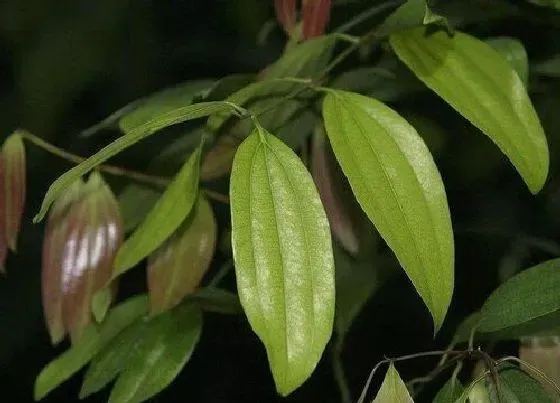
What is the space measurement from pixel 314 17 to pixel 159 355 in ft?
0.72

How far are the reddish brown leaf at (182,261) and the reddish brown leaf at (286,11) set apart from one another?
12 centimetres

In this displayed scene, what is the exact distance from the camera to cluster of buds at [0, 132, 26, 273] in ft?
1.90

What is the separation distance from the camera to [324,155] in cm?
60

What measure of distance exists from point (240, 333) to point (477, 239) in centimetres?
29

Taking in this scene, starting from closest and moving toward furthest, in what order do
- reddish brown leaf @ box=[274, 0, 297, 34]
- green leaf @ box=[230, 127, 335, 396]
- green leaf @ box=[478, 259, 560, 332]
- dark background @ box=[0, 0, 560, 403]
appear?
green leaf @ box=[230, 127, 335, 396]
green leaf @ box=[478, 259, 560, 332]
reddish brown leaf @ box=[274, 0, 297, 34]
dark background @ box=[0, 0, 560, 403]

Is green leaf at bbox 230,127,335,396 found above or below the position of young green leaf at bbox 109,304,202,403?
above

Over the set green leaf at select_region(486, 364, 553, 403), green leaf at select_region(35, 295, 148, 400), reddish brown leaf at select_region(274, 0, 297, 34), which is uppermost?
reddish brown leaf at select_region(274, 0, 297, 34)

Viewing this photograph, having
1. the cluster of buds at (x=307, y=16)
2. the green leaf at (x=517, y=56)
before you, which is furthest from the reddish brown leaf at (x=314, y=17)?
the green leaf at (x=517, y=56)

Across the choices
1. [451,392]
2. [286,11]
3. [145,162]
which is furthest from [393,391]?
[145,162]

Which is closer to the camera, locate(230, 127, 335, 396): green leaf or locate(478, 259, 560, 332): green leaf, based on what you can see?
locate(230, 127, 335, 396): green leaf

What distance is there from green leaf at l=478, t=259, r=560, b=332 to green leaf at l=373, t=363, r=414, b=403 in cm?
10

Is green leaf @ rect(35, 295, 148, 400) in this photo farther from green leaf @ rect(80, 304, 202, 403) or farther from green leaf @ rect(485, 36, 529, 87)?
green leaf @ rect(485, 36, 529, 87)

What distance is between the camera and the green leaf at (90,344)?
0.61 m

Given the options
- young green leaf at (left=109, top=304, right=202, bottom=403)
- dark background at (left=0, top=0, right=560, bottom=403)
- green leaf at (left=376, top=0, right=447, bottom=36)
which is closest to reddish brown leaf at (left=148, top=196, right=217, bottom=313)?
young green leaf at (left=109, top=304, right=202, bottom=403)
